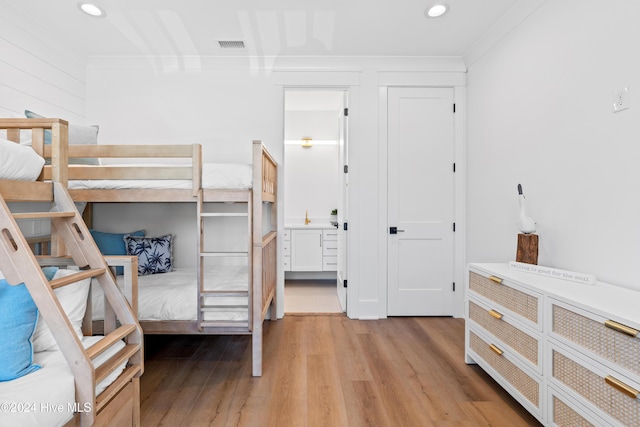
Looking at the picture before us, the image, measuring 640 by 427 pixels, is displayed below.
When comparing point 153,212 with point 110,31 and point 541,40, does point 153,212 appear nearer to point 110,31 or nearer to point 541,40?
point 110,31

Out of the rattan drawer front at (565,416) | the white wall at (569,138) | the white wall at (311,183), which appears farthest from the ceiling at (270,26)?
the rattan drawer front at (565,416)

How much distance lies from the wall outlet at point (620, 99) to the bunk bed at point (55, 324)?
2.48 meters

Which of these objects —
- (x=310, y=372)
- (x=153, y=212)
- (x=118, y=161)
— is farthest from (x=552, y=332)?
(x=118, y=161)

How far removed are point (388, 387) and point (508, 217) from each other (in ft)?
5.00

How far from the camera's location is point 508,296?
179cm

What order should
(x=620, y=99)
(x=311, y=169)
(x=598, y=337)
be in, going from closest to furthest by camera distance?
(x=598, y=337), (x=620, y=99), (x=311, y=169)

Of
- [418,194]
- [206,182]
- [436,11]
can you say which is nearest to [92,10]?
[206,182]

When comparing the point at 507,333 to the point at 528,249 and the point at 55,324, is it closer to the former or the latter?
the point at 528,249

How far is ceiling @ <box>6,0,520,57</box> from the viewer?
229 cm

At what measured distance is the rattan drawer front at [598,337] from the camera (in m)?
1.12

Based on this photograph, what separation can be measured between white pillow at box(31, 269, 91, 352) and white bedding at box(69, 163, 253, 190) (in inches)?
29.1

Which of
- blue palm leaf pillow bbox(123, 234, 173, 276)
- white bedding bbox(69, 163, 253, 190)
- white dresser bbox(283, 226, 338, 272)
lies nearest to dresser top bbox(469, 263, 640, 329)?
white bedding bbox(69, 163, 253, 190)

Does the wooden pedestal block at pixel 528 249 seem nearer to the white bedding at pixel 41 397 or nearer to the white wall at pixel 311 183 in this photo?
the white bedding at pixel 41 397

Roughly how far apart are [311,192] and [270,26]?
8.52 ft
